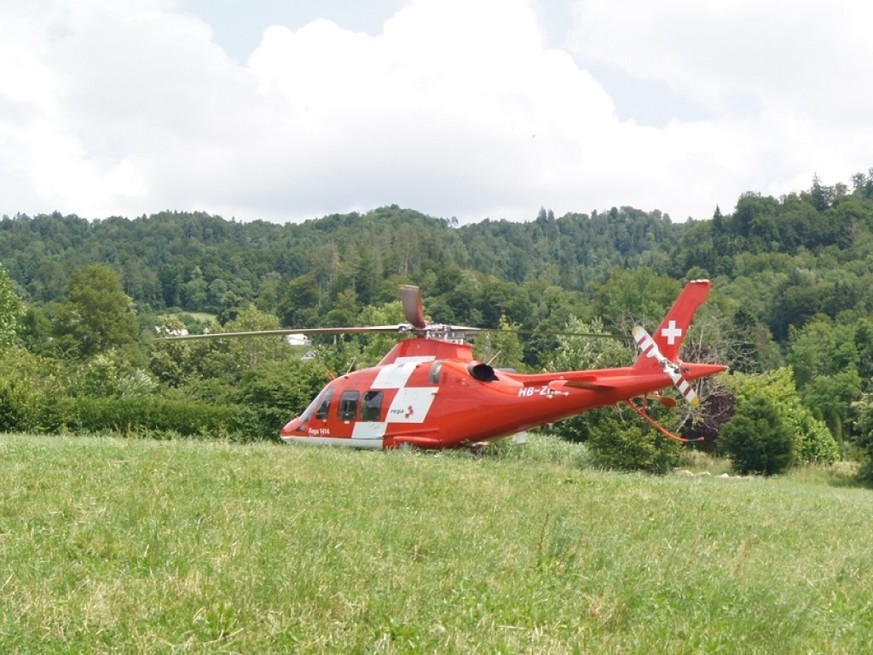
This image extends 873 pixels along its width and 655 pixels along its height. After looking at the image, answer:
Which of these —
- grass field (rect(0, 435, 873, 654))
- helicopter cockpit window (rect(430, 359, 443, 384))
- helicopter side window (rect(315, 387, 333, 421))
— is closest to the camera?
grass field (rect(0, 435, 873, 654))

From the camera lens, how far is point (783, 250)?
16988 cm

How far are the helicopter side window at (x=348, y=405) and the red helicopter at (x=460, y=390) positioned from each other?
2cm

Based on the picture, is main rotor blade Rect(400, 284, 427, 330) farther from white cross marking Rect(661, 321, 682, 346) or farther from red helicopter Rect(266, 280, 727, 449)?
white cross marking Rect(661, 321, 682, 346)

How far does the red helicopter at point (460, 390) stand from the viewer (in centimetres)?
1906

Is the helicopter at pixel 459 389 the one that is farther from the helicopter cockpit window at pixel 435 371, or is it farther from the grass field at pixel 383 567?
the grass field at pixel 383 567

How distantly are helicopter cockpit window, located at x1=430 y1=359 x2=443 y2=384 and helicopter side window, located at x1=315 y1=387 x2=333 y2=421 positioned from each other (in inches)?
111

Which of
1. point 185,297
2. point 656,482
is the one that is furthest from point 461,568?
point 185,297

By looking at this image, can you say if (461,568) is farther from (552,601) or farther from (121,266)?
(121,266)

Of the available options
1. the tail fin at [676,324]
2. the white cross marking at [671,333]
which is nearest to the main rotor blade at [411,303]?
the tail fin at [676,324]

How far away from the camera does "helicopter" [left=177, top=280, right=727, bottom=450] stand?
19047 millimetres

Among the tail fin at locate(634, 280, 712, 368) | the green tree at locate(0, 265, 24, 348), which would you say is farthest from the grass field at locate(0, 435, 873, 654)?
the green tree at locate(0, 265, 24, 348)

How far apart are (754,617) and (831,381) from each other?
76.0m

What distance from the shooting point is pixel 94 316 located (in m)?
84.9

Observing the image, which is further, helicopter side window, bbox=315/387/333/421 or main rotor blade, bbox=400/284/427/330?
helicopter side window, bbox=315/387/333/421
